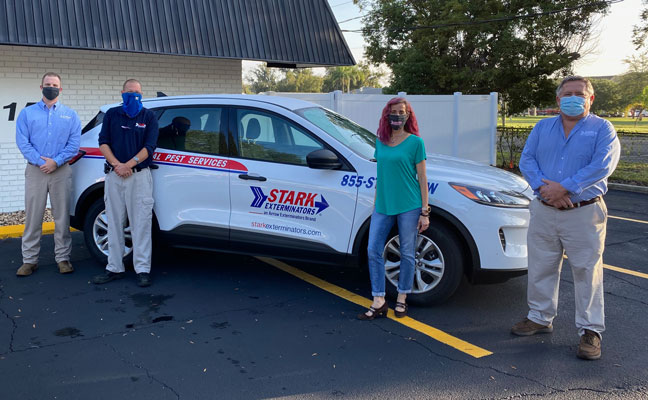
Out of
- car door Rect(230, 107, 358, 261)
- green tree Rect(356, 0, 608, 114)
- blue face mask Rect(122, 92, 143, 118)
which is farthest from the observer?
green tree Rect(356, 0, 608, 114)

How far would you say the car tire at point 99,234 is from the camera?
593 cm

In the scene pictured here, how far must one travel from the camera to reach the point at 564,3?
20547 mm

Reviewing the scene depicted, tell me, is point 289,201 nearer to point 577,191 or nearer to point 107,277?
point 107,277

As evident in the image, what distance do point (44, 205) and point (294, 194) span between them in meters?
2.67

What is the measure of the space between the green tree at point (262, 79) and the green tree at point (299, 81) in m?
1.36

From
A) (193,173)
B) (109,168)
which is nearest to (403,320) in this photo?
(193,173)

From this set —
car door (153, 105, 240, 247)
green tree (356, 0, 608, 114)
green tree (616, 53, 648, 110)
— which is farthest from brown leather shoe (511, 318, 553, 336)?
green tree (616, 53, 648, 110)

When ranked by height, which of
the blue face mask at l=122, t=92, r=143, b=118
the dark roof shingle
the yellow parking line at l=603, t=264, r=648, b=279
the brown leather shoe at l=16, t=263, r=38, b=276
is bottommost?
the yellow parking line at l=603, t=264, r=648, b=279

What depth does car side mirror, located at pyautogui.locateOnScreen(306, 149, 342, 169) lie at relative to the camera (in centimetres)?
485

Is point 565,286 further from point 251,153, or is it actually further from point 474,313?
point 251,153

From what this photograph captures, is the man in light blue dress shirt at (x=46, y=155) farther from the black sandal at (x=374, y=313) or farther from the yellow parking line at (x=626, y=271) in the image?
the yellow parking line at (x=626, y=271)

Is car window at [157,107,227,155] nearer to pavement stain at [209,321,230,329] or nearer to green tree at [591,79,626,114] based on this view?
pavement stain at [209,321,230,329]

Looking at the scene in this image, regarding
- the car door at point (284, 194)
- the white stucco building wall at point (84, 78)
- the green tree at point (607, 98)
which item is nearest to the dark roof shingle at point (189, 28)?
the white stucco building wall at point (84, 78)

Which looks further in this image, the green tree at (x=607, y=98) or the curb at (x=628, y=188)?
the green tree at (x=607, y=98)
